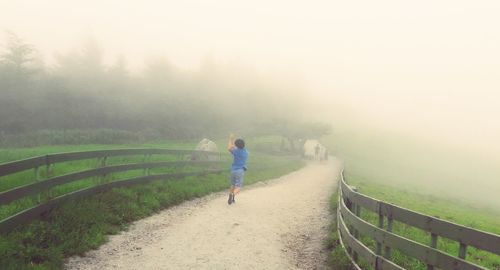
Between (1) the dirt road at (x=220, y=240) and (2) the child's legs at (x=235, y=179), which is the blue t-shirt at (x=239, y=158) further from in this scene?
(1) the dirt road at (x=220, y=240)

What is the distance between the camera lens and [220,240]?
948 centimetres

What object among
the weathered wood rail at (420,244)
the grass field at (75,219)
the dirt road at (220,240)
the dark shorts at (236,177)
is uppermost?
the weathered wood rail at (420,244)

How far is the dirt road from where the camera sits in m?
7.76

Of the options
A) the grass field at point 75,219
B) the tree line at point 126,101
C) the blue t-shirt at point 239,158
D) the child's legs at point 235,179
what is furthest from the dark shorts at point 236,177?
the tree line at point 126,101

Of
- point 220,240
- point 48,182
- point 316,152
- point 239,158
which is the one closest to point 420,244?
point 220,240

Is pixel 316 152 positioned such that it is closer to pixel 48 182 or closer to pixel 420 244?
pixel 48 182

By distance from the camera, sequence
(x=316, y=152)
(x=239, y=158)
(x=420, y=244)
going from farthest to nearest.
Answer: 1. (x=316, y=152)
2. (x=239, y=158)
3. (x=420, y=244)

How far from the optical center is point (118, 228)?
966 cm

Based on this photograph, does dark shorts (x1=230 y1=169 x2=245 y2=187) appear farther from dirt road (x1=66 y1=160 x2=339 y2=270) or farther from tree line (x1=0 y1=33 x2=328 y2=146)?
tree line (x1=0 y1=33 x2=328 y2=146)

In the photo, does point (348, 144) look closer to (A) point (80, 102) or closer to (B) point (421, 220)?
(A) point (80, 102)

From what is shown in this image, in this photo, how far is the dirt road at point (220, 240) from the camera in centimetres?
776

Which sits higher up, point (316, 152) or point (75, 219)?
point (75, 219)

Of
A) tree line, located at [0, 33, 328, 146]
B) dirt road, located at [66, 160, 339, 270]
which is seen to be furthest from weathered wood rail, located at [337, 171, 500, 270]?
tree line, located at [0, 33, 328, 146]

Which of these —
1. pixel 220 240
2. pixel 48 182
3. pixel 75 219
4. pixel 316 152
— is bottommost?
pixel 316 152
